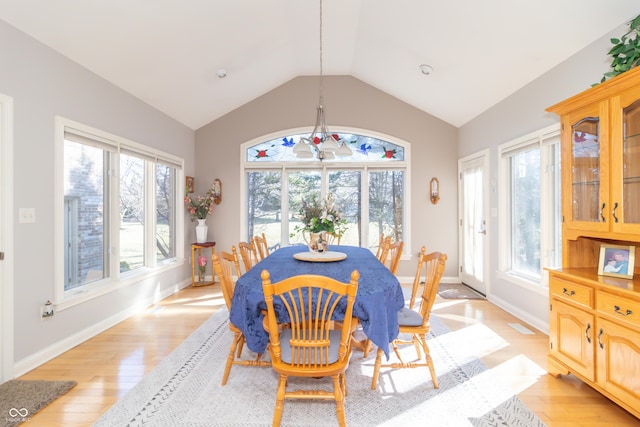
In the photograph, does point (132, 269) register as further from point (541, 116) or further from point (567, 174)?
point (541, 116)

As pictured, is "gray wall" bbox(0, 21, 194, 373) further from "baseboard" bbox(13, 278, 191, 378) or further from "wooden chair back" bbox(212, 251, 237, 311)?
"wooden chair back" bbox(212, 251, 237, 311)

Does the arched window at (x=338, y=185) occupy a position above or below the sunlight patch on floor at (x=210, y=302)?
above

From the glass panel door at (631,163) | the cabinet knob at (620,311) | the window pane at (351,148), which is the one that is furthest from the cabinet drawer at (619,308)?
the window pane at (351,148)

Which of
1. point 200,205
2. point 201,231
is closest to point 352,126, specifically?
point 200,205

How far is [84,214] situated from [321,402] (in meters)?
2.90

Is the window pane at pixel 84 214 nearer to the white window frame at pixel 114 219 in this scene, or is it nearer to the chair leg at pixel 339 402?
the white window frame at pixel 114 219

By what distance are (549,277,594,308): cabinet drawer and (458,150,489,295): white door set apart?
2.22 meters

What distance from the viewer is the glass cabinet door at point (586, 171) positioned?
2172 mm

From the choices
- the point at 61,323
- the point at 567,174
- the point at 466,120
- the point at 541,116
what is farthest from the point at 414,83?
the point at 61,323

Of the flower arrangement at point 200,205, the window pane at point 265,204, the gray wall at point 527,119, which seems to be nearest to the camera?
the gray wall at point 527,119

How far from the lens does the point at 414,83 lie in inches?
184

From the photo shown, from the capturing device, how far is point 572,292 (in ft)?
7.18

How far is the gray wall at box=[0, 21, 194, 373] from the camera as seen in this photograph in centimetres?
247

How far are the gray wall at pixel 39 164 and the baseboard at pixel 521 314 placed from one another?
4.45m
